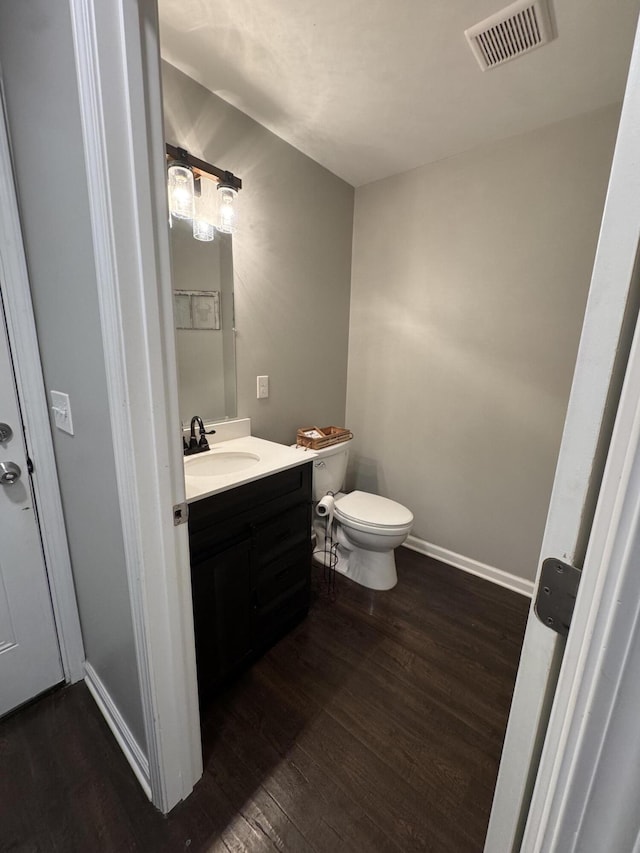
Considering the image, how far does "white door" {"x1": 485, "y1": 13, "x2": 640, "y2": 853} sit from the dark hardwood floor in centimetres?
78

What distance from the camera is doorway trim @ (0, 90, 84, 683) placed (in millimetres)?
1018

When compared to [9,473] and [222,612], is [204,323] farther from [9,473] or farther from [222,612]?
[222,612]

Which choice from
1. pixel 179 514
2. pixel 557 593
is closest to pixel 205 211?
pixel 179 514

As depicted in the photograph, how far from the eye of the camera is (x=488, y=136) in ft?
5.63

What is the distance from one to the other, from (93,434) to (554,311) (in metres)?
2.01

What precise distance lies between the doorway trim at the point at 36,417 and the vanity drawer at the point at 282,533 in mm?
712

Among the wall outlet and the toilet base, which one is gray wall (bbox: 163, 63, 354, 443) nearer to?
the wall outlet

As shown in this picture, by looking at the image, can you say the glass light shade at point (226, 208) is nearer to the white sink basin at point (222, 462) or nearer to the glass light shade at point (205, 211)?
the glass light shade at point (205, 211)

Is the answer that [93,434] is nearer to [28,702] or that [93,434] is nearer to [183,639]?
[183,639]

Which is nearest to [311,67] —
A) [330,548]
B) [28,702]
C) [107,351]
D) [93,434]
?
[107,351]

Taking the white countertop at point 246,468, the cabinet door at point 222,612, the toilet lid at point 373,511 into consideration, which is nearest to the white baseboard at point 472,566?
the toilet lid at point 373,511

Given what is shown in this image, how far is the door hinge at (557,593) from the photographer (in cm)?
40

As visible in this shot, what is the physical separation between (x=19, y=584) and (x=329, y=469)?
140 cm

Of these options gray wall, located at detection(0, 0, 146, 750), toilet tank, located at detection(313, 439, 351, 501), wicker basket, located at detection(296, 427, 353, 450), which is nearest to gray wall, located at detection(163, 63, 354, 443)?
wicker basket, located at detection(296, 427, 353, 450)
